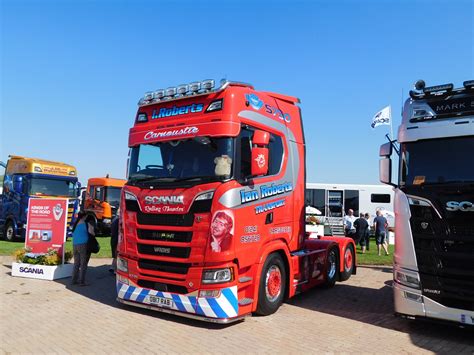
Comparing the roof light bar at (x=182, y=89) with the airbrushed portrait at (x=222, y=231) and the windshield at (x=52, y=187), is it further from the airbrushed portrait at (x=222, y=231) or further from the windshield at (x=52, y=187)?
the windshield at (x=52, y=187)

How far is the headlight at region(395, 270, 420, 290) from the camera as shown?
577 centimetres

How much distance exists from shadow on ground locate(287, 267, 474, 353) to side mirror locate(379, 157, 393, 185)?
2315mm

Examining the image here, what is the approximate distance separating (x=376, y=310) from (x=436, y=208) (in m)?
2.74

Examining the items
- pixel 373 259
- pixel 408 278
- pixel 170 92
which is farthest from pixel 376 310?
pixel 373 259

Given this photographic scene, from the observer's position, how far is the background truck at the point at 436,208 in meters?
5.42

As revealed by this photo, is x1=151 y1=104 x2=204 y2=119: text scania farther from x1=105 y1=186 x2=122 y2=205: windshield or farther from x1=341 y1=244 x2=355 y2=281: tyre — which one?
x1=105 y1=186 x2=122 y2=205: windshield

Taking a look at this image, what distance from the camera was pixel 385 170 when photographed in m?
6.56

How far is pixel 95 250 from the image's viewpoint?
30.9ft

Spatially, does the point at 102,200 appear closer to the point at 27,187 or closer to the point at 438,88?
the point at 27,187

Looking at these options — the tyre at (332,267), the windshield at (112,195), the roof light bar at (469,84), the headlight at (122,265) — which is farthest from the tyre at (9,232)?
the roof light bar at (469,84)

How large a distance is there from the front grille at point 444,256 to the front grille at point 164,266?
135 inches

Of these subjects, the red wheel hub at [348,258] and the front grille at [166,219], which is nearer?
the front grille at [166,219]

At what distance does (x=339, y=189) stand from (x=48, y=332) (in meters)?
20.2

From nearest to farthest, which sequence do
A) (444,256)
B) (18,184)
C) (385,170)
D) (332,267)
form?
(444,256) → (385,170) → (332,267) → (18,184)
